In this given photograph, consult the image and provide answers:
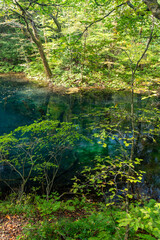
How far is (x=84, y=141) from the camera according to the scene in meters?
6.61

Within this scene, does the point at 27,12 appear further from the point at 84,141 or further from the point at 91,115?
the point at 91,115

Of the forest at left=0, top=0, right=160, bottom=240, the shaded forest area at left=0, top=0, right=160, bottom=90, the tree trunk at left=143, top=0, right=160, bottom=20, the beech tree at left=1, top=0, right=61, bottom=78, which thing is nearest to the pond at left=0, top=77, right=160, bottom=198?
the forest at left=0, top=0, right=160, bottom=240

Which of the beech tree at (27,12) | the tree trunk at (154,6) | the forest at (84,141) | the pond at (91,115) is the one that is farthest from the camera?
Answer: the beech tree at (27,12)

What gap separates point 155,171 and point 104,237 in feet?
12.1

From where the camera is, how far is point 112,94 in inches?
474

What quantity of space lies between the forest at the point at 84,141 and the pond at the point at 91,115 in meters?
0.05

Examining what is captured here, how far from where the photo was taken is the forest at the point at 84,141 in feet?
7.84

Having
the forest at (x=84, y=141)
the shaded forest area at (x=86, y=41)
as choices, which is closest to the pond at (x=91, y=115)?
the forest at (x=84, y=141)

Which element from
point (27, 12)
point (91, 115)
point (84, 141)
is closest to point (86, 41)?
point (91, 115)

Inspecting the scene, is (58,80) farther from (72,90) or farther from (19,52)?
(19,52)

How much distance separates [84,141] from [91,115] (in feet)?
8.02

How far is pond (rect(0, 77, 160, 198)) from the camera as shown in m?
4.42

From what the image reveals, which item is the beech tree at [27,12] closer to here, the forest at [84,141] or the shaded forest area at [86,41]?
the shaded forest area at [86,41]

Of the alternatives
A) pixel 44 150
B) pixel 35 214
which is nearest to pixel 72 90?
pixel 44 150
